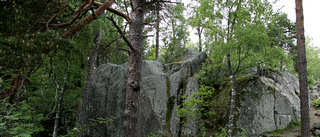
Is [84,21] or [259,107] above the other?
[84,21]

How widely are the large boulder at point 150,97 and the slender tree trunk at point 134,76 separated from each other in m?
5.72

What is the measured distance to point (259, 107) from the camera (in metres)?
8.71

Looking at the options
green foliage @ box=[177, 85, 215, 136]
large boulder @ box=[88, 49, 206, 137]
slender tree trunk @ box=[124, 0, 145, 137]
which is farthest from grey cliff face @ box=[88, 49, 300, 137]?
slender tree trunk @ box=[124, 0, 145, 137]

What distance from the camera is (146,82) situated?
419 inches

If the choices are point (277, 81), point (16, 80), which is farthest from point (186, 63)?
point (16, 80)

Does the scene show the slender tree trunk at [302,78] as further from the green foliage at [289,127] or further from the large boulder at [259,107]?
the large boulder at [259,107]

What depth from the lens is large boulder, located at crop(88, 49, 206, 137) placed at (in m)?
9.55

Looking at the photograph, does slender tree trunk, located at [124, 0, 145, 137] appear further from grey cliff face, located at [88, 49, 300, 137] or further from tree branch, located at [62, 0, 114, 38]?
grey cliff face, located at [88, 49, 300, 137]

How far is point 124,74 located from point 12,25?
8.06 meters

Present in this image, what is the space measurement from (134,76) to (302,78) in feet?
20.9

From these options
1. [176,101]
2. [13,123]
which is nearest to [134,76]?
[13,123]

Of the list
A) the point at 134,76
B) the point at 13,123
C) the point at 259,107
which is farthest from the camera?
the point at 259,107

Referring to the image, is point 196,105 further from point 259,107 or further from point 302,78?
point 302,78

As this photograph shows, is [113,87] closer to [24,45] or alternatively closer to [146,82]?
[146,82]
